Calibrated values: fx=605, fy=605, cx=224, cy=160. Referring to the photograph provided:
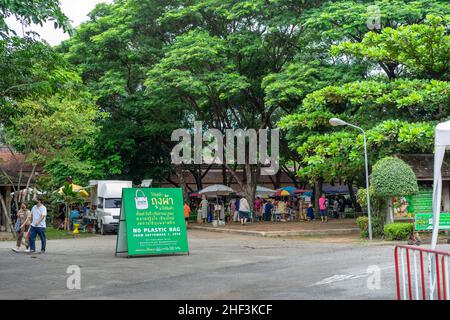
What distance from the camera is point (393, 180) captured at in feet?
73.7

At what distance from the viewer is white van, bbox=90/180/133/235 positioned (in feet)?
104

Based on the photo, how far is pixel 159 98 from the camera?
3631 centimetres

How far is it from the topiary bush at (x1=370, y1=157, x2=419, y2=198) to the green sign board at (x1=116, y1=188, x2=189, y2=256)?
852cm

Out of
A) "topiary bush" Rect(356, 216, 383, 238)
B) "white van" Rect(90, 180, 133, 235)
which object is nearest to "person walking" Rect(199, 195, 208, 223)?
"white van" Rect(90, 180, 133, 235)

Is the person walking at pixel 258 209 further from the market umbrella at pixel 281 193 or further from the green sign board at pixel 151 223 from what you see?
the green sign board at pixel 151 223

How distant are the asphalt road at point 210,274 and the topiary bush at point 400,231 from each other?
2.47 metres

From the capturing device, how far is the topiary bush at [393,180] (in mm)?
22438

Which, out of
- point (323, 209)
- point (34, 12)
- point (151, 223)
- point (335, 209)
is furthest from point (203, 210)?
point (34, 12)

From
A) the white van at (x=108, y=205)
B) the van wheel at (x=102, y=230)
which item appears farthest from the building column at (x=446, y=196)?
the van wheel at (x=102, y=230)

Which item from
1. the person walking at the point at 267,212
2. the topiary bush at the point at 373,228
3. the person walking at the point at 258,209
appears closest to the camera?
the topiary bush at the point at 373,228

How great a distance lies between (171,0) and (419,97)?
18232mm

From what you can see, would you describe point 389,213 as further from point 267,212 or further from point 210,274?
point 267,212
